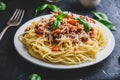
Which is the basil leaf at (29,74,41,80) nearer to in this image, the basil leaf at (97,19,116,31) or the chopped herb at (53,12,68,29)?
the chopped herb at (53,12,68,29)

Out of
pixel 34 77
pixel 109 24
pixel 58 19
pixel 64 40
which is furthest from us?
pixel 109 24

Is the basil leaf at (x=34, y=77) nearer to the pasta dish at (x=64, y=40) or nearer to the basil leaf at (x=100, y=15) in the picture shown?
the pasta dish at (x=64, y=40)

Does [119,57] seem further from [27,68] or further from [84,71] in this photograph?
[27,68]

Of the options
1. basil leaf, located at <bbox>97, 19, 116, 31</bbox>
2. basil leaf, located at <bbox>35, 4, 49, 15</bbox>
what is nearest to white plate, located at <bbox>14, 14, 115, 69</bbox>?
basil leaf, located at <bbox>97, 19, 116, 31</bbox>

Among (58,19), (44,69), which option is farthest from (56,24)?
(44,69)

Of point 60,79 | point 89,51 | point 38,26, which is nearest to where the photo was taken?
point 60,79

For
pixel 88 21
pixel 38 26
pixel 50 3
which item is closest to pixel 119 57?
pixel 88 21

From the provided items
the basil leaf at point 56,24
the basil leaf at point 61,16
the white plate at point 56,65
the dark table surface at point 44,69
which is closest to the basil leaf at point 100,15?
the dark table surface at point 44,69

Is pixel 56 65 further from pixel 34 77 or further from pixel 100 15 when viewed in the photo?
pixel 100 15
